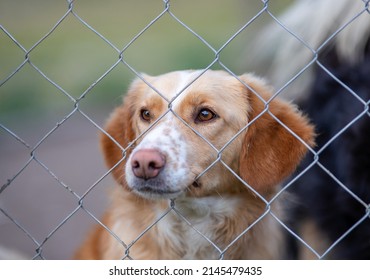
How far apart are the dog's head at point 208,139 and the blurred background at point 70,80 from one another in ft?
2.12

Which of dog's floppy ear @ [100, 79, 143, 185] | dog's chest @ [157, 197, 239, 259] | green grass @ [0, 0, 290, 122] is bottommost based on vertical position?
dog's chest @ [157, 197, 239, 259]

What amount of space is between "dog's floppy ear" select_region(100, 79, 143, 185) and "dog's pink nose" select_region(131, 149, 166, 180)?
0.49 meters

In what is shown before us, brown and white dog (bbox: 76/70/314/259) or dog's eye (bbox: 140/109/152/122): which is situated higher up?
dog's eye (bbox: 140/109/152/122)

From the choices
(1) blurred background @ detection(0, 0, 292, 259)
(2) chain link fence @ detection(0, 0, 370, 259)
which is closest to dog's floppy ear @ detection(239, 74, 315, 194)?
(2) chain link fence @ detection(0, 0, 370, 259)

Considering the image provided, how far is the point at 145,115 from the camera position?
2539 millimetres

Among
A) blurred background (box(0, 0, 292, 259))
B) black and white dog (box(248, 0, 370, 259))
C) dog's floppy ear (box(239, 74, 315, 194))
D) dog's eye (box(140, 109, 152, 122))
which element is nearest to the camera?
dog's floppy ear (box(239, 74, 315, 194))

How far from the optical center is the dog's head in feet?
7.29

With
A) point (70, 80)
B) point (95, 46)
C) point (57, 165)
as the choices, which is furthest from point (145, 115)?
point (95, 46)

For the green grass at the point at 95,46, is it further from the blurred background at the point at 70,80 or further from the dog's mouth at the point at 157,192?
the dog's mouth at the point at 157,192

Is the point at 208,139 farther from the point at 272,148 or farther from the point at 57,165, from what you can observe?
the point at 57,165

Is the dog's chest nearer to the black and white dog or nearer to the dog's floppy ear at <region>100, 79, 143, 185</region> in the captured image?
the dog's floppy ear at <region>100, 79, 143, 185</region>

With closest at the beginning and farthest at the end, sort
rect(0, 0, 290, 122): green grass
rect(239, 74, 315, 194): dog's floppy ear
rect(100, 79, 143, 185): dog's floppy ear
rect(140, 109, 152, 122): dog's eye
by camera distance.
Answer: rect(239, 74, 315, 194): dog's floppy ear < rect(140, 109, 152, 122): dog's eye < rect(100, 79, 143, 185): dog's floppy ear < rect(0, 0, 290, 122): green grass

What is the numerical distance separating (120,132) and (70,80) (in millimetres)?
3883
